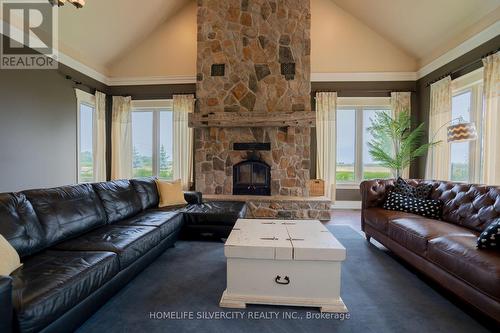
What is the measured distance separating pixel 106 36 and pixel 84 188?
153 inches

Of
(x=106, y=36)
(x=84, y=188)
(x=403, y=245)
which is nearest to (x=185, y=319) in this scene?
(x=84, y=188)

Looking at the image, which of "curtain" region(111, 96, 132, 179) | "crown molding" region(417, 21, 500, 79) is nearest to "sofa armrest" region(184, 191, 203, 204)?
"curtain" region(111, 96, 132, 179)

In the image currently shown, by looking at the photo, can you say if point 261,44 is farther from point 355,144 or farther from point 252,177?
point 355,144

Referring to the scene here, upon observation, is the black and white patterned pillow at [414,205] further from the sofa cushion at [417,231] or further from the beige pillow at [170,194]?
the beige pillow at [170,194]

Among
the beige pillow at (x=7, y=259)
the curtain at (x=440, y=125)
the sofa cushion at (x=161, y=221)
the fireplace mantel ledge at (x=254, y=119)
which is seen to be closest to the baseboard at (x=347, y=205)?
the curtain at (x=440, y=125)

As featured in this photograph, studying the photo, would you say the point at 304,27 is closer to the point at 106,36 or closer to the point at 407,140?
the point at 407,140

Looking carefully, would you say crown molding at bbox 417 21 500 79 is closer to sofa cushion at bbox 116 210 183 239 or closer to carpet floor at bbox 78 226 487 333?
carpet floor at bbox 78 226 487 333

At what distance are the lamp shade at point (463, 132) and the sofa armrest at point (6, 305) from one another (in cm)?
475

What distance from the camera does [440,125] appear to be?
15.1ft

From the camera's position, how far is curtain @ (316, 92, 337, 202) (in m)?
5.58

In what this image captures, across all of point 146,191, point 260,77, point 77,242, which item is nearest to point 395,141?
point 260,77

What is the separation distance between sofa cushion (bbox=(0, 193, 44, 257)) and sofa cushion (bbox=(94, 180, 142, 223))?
31.2 inches

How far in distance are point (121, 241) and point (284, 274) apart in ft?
4.46

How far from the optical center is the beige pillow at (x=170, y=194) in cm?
366
